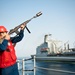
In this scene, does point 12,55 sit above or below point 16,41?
below

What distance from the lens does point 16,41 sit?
3.82 metres

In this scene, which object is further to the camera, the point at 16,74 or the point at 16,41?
the point at 16,41

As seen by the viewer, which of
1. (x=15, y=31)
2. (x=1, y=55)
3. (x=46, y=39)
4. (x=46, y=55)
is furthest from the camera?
(x=46, y=39)

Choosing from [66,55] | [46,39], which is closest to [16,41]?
[66,55]

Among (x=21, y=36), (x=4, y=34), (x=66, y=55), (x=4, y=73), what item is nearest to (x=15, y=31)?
(x=21, y=36)

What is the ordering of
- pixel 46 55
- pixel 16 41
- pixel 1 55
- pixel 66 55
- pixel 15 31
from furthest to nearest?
pixel 46 55
pixel 66 55
pixel 15 31
pixel 16 41
pixel 1 55

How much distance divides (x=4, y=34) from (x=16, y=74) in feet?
2.80

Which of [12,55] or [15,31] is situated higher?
[15,31]

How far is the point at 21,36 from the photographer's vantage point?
12.6 ft

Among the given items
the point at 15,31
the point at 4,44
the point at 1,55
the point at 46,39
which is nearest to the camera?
the point at 4,44

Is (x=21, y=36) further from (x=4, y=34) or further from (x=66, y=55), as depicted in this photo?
(x=66, y=55)

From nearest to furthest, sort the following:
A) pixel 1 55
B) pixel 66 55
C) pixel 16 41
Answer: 1. pixel 1 55
2. pixel 16 41
3. pixel 66 55

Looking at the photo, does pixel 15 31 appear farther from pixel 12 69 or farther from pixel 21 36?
pixel 12 69

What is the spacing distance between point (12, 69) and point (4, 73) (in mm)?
174
